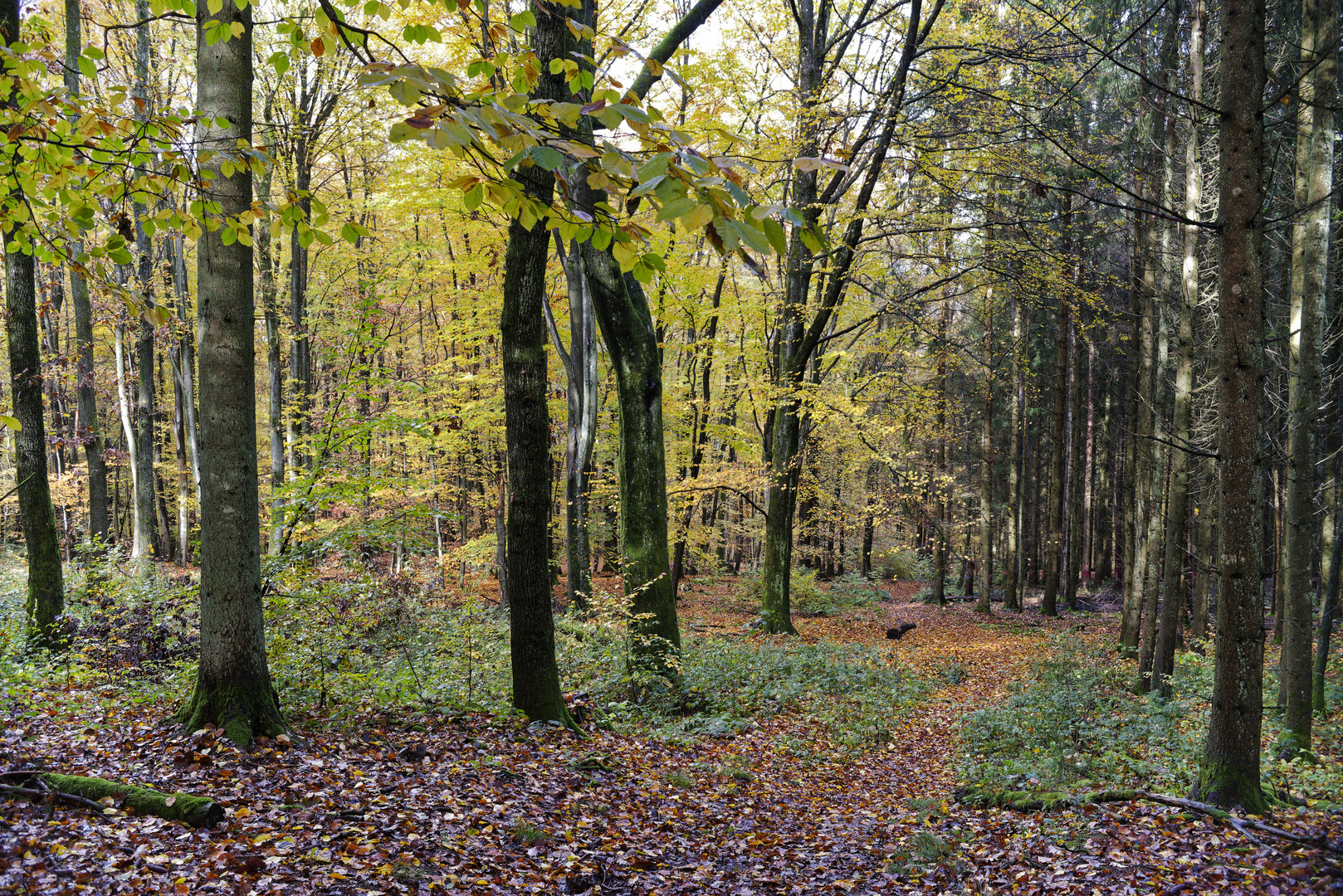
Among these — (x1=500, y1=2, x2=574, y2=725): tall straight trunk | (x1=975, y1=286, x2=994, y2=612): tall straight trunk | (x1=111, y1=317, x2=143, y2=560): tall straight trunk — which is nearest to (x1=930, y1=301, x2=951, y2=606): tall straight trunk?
(x1=975, y1=286, x2=994, y2=612): tall straight trunk

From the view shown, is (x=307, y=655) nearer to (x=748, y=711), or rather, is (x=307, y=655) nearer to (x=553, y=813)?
(x=553, y=813)

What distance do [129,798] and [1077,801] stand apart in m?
6.42

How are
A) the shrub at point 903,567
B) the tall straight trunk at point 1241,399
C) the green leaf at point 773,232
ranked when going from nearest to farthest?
the green leaf at point 773,232 < the tall straight trunk at point 1241,399 < the shrub at point 903,567

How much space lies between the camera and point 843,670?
11195 mm

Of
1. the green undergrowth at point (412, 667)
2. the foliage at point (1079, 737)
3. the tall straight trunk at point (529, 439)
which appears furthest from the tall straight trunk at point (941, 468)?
the tall straight trunk at point (529, 439)

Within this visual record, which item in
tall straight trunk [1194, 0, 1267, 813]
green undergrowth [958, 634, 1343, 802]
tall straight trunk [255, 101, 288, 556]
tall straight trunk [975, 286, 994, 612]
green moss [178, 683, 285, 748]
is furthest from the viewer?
tall straight trunk [975, 286, 994, 612]

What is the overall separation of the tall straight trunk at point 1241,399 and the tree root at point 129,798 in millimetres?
6530

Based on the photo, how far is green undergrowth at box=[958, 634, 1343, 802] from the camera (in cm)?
654

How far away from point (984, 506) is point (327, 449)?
57.7ft

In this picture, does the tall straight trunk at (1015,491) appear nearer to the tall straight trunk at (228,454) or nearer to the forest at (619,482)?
the forest at (619,482)

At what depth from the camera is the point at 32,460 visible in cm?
801

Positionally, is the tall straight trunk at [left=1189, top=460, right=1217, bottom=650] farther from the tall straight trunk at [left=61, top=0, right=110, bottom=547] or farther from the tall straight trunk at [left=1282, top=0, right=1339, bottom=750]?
the tall straight trunk at [left=61, top=0, right=110, bottom=547]

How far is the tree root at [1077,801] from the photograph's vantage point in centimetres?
463

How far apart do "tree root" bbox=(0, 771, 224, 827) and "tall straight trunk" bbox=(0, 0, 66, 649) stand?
17.3 ft
